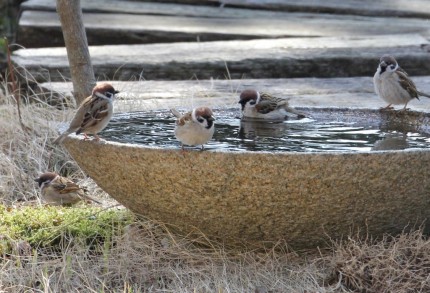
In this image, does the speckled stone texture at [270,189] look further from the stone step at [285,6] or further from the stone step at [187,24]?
the stone step at [285,6]

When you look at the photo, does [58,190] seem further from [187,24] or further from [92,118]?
[187,24]

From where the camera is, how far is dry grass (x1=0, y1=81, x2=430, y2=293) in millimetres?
4684

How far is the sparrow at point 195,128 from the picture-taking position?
15.6 ft

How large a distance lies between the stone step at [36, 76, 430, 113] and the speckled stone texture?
225 cm

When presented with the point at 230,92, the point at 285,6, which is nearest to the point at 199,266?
the point at 230,92

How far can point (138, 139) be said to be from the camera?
17.0 feet

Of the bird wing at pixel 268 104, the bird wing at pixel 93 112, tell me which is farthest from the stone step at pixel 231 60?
the bird wing at pixel 93 112

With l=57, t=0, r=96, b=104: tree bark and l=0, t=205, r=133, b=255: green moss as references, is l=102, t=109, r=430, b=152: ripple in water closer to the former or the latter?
l=0, t=205, r=133, b=255: green moss

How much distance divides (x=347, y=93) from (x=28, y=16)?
3.81 metres

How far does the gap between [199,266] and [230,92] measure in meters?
2.97

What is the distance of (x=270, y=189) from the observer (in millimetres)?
4527

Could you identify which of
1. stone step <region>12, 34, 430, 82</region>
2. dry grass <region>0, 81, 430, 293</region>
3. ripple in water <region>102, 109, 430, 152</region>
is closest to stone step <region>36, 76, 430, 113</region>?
stone step <region>12, 34, 430, 82</region>

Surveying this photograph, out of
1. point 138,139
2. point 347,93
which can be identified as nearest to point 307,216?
point 138,139

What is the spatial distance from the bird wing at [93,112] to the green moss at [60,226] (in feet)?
2.24
